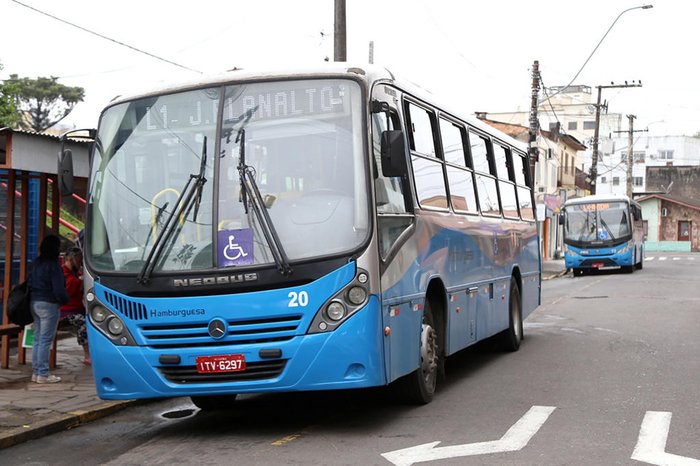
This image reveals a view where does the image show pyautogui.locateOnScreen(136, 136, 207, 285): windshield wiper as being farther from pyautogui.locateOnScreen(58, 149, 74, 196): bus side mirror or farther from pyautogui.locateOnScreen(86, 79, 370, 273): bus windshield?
pyautogui.locateOnScreen(58, 149, 74, 196): bus side mirror

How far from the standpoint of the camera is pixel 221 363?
7.73 meters

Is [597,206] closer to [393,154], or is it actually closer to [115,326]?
[393,154]

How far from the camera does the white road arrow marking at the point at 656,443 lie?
22.2 ft

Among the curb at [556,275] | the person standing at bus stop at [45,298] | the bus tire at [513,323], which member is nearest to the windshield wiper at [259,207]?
the person standing at bus stop at [45,298]

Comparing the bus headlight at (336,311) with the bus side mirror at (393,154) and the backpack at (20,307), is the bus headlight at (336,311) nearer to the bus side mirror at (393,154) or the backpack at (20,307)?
the bus side mirror at (393,154)

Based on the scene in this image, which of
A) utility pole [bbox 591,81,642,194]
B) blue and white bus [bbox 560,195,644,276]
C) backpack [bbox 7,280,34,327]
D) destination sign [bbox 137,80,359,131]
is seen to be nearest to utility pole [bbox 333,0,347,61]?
backpack [bbox 7,280,34,327]

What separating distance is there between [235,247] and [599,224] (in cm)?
3440

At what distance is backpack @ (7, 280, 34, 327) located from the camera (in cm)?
1098

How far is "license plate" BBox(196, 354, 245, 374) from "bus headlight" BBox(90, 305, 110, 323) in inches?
35.6

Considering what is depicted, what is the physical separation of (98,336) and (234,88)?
88.4 inches

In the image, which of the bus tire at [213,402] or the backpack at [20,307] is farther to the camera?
the backpack at [20,307]

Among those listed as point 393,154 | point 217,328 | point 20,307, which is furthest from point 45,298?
point 393,154

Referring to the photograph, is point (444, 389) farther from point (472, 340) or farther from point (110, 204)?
point (110, 204)

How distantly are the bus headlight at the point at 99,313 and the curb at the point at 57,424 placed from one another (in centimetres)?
114
